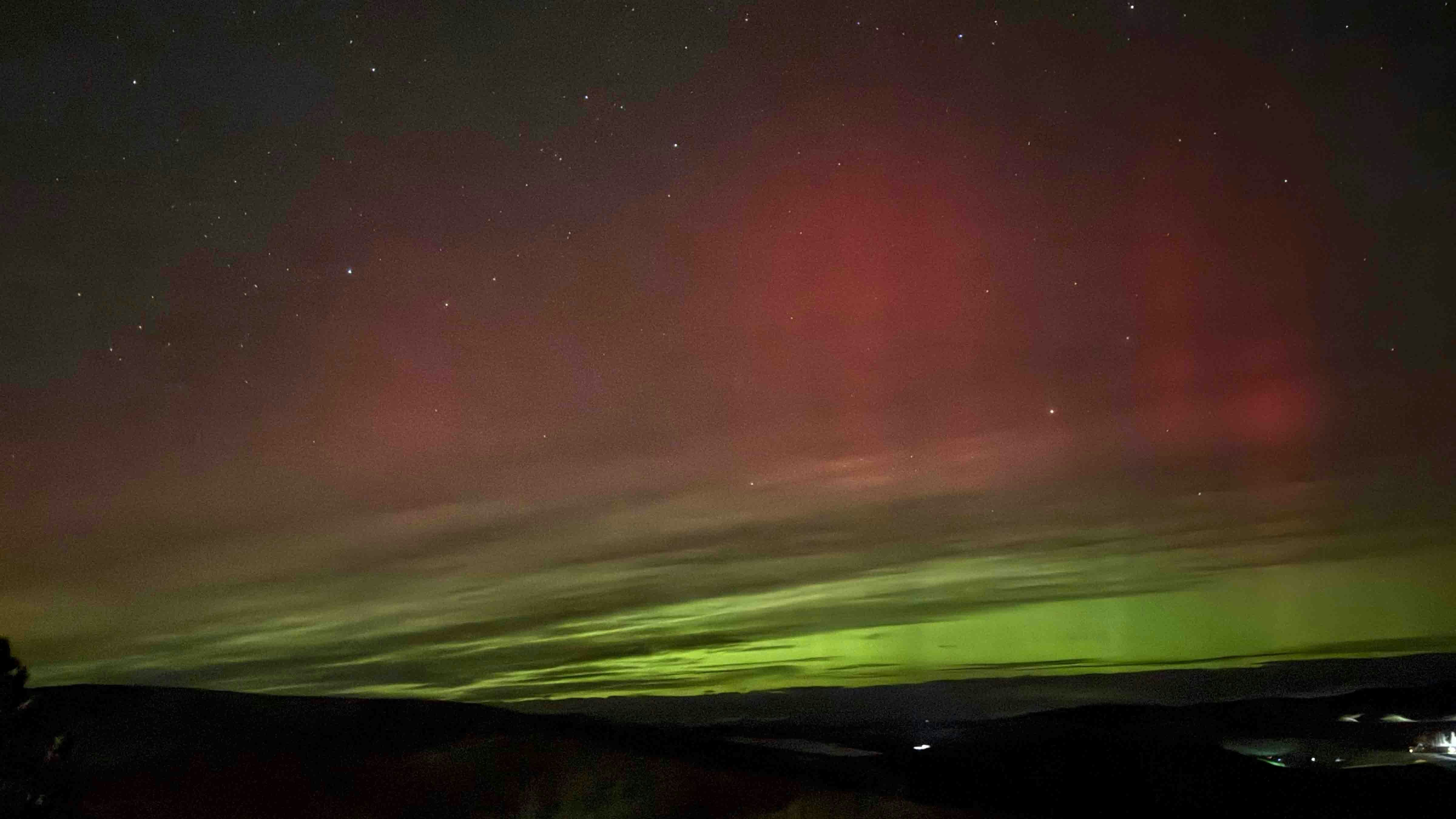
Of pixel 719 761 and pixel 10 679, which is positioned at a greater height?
pixel 10 679

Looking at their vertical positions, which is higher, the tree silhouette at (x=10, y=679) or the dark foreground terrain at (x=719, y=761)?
the tree silhouette at (x=10, y=679)

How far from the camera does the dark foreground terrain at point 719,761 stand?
29391mm

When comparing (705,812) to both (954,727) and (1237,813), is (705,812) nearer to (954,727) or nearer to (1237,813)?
(1237,813)

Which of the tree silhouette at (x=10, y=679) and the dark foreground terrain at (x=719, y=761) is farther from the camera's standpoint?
the dark foreground terrain at (x=719, y=761)

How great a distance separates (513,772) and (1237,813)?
85.5 feet

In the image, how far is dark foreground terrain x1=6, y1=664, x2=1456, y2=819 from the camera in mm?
29391

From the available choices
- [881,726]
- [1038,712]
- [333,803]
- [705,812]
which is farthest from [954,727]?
[333,803]

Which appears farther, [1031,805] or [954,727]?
[954,727]

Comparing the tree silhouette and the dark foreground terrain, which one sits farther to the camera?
the dark foreground terrain

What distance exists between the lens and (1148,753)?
4969 cm

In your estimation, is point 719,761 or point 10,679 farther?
point 719,761

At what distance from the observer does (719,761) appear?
36.9 metres

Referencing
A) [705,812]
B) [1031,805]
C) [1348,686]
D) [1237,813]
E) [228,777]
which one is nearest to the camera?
[705,812]

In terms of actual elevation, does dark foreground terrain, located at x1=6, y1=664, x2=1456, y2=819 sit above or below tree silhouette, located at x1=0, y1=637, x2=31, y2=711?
below
